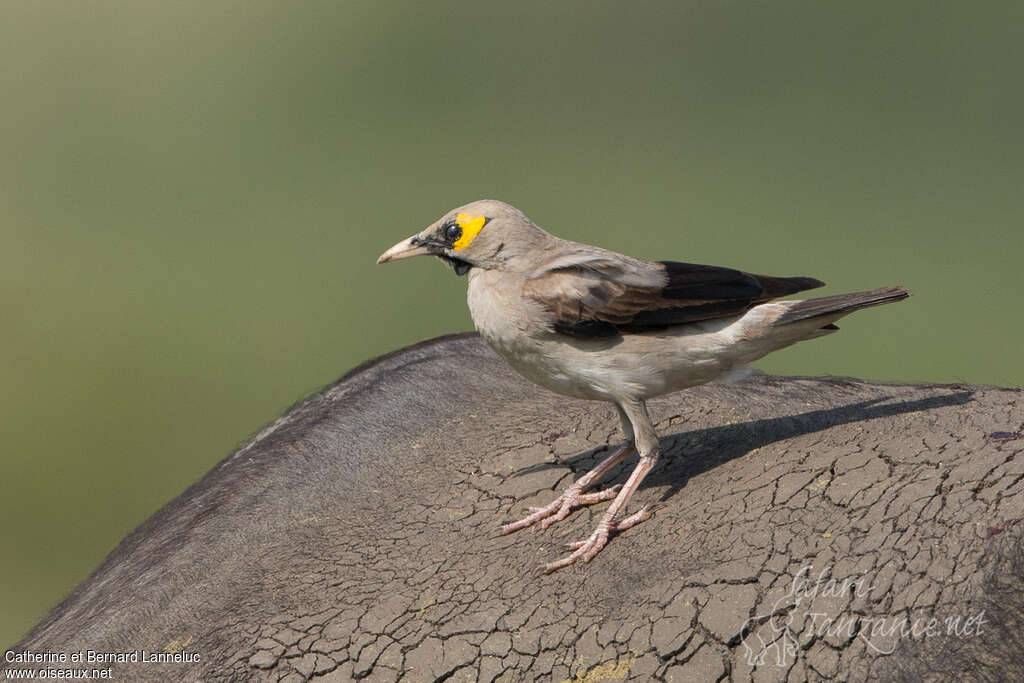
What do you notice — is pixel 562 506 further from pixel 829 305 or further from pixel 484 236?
pixel 829 305

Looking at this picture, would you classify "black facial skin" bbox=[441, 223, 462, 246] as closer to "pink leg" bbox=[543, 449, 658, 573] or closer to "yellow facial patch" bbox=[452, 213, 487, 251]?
"yellow facial patch" bbox=[452, 213, 487, 251]

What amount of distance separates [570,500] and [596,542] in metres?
0.52

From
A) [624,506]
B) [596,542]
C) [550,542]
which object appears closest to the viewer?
[596,542]

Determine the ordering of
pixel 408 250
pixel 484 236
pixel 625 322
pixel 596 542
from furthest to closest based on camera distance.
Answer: pixel 408 250 → pixel 484 236 → pixel 625 322 → pixel 596 542

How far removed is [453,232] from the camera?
6379 millimetres

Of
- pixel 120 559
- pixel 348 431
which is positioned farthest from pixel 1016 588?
pixel 120 559

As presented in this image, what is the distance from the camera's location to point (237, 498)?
6.27 metres

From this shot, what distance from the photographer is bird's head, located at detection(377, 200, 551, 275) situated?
6.34 metres

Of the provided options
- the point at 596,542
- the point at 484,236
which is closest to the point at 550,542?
the point at 596,542

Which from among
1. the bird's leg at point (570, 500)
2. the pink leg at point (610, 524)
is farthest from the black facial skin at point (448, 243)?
the pink leg at point (610, 524)

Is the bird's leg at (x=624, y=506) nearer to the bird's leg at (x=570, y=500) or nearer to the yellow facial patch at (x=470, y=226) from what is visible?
the bird's leg at (x=570, y=500)

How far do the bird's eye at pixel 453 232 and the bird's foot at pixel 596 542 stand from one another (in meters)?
1.82

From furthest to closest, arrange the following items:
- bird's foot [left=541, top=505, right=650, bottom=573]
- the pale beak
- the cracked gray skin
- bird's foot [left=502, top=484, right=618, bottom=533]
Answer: the pale beak
bird's foot [left=502, top=484, right=618, bottom=533]
bird's foot [left=541, top=505, right=650, bottom=573]
the cracked gray skin

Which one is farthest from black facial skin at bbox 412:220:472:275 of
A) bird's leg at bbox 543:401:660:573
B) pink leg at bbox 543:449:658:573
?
pink leg at bbox 543:449:658:573
